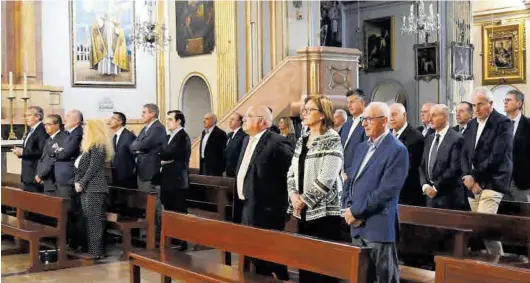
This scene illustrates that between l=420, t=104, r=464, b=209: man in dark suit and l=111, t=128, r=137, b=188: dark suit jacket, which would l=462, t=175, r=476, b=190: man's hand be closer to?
l=420, t=104, r=464, b=209: man in dark suit

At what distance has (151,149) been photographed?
760cm

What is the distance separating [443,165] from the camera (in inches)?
227

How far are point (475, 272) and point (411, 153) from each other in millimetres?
3111

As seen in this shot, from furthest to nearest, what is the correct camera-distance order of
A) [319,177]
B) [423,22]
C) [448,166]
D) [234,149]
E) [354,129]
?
[423,22] → [234,149] → [354,129] → [448,166] → [319,177]

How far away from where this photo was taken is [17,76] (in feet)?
47.0

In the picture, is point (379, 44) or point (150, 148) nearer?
point (150, 148)

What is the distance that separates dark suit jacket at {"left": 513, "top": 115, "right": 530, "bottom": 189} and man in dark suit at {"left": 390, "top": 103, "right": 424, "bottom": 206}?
0.96m

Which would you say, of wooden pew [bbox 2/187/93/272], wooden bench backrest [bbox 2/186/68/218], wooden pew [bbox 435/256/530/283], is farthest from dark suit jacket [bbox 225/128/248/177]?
wooden pew [bbox 435/256/530/283]

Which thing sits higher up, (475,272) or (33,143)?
(33,143)

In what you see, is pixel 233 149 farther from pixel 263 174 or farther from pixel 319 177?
pixel 319 177

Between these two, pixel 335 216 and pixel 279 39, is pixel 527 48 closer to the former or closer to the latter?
pixel 279 39

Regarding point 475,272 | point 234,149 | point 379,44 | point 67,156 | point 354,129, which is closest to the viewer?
point 475,272

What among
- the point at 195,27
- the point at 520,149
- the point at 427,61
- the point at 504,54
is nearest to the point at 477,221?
the point at 520,149

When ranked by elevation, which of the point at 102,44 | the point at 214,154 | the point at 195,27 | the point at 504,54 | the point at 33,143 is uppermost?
the point at 195,27
